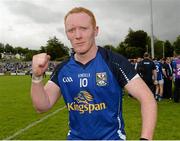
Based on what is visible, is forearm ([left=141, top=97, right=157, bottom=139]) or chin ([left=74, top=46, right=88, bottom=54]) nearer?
forearm ([left=141, top=97, right=157, bottom=139])

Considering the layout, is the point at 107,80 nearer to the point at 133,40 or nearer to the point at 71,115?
the point at 71,115

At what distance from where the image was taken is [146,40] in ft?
457

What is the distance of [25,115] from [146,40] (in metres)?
126

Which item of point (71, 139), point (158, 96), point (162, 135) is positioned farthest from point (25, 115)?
point (71, 139)

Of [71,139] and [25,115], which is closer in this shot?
[71,139]

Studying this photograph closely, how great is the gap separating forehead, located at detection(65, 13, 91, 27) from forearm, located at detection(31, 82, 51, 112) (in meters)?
0.56

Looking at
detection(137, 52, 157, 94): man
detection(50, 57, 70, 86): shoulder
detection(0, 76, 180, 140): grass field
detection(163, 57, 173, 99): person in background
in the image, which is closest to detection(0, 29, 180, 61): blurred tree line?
detection(163, 57, 173, 99): person in background

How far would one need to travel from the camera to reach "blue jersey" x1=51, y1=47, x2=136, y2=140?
3.81 metres

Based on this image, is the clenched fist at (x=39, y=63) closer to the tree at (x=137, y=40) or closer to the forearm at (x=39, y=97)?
the forearm at (x=39, y=97)

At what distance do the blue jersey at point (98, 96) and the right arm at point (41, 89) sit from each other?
181 mm

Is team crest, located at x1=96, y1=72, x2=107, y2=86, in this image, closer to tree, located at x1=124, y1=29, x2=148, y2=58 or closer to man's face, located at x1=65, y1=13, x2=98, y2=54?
man's face, located at x1=65, y1=13, x2=98, y2=54

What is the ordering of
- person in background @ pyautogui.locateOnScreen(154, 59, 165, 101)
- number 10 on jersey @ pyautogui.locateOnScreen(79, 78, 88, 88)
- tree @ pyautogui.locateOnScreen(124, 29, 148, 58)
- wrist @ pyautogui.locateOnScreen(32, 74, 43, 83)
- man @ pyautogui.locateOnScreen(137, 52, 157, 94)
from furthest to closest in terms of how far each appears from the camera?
tree @ pyautogui.locateOnScreen(124, 29, 148, 58) < person in background @ pyautogui.locateOnScreen(154, 59, 165, 101) < man @ pyautogui.locateOnScreen(137, 52, 157, 94) < number 10 on jersey @ pyautogui.locateOnScreen(79, 78, 88, 88) < wrist @ pyautogui.locateOnScreen(32, 74, 43, 83)

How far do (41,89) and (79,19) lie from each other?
67 cm

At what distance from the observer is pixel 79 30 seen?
12.0 feet
